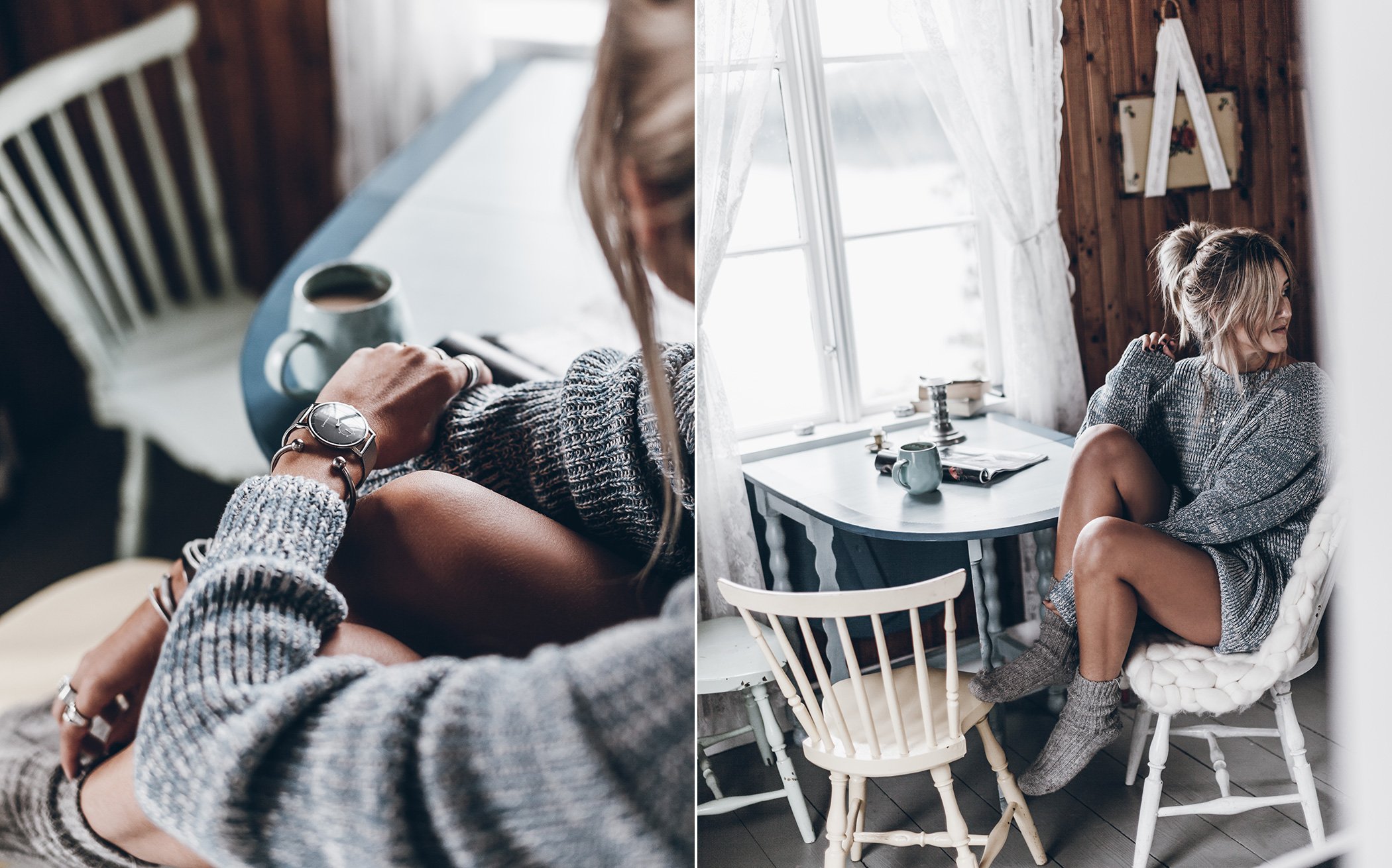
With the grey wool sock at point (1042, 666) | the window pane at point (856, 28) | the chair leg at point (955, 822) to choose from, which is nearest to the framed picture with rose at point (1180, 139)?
the window pane at point (856, 28)

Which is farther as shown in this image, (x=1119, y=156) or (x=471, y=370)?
(x=1119, y=156)

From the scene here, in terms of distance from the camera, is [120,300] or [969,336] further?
[969,336]

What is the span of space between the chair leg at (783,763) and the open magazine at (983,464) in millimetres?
388

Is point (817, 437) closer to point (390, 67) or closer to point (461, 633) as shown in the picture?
point (461, 633)

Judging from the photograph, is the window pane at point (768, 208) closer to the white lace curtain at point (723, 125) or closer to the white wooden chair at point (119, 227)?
the white lace curtain at point (723, 125)

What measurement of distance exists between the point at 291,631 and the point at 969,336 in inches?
37.2

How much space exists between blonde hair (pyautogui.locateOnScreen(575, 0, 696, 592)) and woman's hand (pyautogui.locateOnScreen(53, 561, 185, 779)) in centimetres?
23

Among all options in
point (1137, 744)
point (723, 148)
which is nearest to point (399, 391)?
point (723, 148)

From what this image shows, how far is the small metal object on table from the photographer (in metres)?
1.01

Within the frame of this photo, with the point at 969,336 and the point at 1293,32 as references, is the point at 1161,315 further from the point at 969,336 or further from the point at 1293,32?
the point at 1293,32

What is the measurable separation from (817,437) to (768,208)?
31 centimetres

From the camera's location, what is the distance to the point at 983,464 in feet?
3.44

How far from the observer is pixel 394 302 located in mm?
447

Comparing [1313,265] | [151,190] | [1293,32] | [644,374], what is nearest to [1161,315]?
[1313,265]
